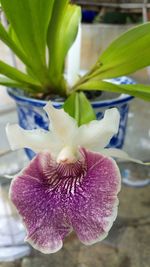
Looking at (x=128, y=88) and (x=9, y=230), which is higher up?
(x=128, y=88)

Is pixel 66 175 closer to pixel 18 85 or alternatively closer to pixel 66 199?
pixel 66 199

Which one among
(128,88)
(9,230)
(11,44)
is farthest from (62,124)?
(9,230)

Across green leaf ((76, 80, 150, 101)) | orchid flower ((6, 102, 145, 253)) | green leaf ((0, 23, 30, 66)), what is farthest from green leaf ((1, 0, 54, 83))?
orchid flower ((6, 102, 145, 253))

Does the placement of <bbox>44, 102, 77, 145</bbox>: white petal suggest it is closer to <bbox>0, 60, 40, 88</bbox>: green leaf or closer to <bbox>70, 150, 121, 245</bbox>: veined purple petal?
<bbox>70, 150, 121, 245</bbox>: veined purple petal

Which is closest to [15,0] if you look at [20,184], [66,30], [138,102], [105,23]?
[66,30]

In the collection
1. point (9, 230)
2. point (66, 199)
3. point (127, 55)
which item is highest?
point (127, 55)

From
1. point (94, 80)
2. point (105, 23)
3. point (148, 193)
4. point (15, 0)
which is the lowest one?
point (148, 193)

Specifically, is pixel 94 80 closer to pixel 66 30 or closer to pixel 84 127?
pixel 66 30
